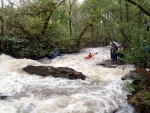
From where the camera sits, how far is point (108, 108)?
6715 mm

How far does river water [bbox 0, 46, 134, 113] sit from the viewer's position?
6.63 m

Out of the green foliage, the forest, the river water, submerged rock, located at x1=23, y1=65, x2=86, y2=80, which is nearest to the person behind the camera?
the river water

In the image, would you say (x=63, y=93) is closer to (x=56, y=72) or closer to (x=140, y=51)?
(x=56, y=72)

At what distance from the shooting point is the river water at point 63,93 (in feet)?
21.8

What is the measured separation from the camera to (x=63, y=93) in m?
8.08

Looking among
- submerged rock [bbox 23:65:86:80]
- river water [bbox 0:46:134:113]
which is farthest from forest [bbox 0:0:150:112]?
river water [bbox 0:46:134:113]

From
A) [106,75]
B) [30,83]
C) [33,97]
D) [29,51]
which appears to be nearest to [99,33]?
[29,51]

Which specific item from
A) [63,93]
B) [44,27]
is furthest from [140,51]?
[44,27]

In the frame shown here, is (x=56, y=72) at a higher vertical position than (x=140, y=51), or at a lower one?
lower

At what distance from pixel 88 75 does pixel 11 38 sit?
870 cm

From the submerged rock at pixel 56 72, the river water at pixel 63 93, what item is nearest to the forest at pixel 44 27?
the submerged rock at pixel 56 72

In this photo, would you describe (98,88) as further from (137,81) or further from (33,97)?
(33,97)

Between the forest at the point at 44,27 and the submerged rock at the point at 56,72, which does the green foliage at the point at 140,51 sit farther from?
the forest at the point at 44,27

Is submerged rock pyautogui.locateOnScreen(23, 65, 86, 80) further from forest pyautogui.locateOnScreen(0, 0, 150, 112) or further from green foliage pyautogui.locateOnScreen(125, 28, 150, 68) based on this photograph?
forest pyautogui.locateOnScreen(0, 0, 150, 112)
